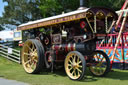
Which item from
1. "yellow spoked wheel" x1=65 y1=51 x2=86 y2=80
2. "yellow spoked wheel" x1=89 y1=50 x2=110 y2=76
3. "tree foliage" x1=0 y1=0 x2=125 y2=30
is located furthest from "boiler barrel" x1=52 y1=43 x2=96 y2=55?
"tree foliage" x1=0 y1=0 x2=125 y2=30

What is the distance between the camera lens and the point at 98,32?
6949 mm

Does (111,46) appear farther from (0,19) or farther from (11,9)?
(0,19)

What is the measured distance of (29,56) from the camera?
8961 mm

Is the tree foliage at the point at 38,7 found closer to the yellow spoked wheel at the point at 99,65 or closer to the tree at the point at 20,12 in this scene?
the tree at the point at 20,12

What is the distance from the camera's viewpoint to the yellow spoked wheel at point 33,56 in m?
7.93

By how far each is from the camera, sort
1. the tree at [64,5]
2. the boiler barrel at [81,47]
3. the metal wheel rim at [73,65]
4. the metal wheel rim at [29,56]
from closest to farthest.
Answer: the metal wheel rim at [73,65]
the boiler barrel at [81,47]
the metal wheel rim at [29,56]
the tree at [64,5]

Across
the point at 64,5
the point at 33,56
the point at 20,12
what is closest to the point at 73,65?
the point at 33,56

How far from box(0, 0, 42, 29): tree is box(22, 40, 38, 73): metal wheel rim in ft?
66.5

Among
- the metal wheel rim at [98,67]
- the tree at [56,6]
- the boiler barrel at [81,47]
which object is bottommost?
the metal wheel rim at [98,67]

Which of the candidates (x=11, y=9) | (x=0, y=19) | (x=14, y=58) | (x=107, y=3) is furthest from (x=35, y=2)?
(x=14, y=58)

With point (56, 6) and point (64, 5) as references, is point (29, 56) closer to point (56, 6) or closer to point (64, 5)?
point (56, 6)

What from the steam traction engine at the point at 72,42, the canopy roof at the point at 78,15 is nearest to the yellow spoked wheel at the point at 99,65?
the steam traction engine at the point at 72,42

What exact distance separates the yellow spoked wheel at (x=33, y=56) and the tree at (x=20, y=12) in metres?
20.3

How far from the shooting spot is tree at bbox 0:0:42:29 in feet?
94.8
